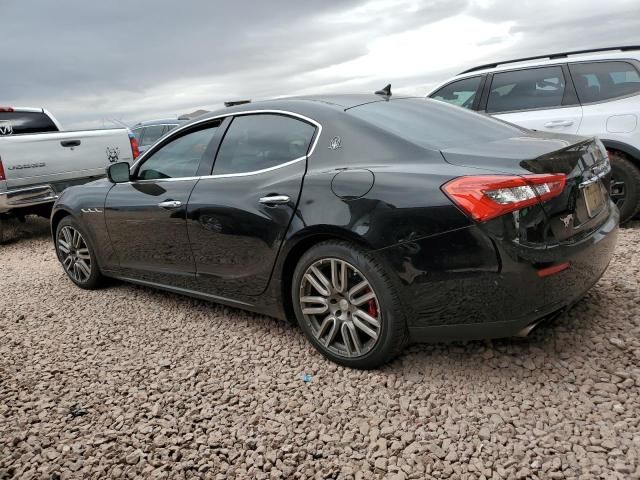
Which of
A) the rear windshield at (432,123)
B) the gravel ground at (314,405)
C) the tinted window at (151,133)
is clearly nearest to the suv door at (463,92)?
the rear windshield at (432,123)

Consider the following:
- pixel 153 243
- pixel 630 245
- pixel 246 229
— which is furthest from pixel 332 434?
pixel 630 245

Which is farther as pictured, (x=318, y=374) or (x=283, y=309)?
(x=283, y=309)

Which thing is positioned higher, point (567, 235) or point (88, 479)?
point (567, 235)

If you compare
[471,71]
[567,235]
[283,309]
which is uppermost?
[471,71]

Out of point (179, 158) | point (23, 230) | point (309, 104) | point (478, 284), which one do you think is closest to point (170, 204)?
point (179, 158)

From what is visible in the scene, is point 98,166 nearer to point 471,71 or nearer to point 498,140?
point 471,71

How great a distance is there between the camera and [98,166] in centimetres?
710

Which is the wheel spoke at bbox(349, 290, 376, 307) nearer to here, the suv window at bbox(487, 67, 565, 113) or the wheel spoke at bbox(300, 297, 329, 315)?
the wheel spoke at bbox(300, 297, 329, 315)

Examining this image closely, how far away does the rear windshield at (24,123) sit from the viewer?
24.1 feet

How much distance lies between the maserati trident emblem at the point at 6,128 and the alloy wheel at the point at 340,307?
631 cm

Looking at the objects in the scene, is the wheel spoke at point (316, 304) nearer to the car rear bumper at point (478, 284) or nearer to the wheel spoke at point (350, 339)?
the wheel spoke at point (350, 339)

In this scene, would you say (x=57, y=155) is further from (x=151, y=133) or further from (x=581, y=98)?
(x=151, y=133)

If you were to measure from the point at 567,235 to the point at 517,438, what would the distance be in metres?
0.95

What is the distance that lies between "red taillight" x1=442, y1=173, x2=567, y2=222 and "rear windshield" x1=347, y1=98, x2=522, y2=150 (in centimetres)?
41
